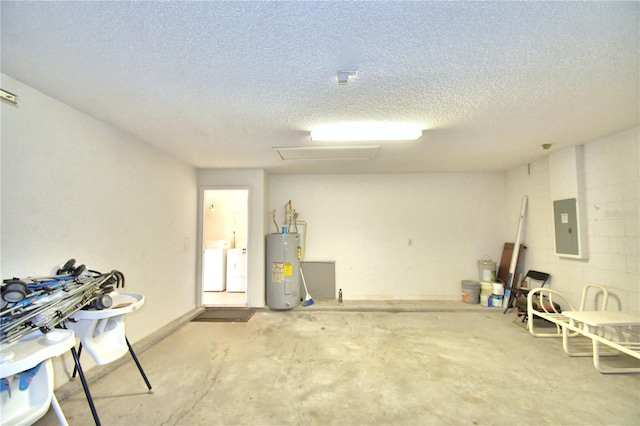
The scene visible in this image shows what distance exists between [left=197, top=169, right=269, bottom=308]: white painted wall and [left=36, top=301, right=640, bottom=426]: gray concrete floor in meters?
1.01

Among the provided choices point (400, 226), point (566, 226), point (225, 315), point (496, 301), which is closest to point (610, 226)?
point (566, 226)

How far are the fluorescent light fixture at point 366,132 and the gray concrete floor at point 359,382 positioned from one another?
8.08 feet

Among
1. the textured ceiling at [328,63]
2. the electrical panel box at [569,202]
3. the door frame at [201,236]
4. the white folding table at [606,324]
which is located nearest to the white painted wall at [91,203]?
the textured ceiling at [328,63]

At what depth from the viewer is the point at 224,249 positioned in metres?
6.07

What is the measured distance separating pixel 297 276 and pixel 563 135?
13.7 feet

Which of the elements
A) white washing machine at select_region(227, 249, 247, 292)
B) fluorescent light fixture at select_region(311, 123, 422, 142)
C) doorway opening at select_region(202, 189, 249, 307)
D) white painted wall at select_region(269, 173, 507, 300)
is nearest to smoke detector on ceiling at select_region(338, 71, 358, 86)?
fluorescent light fixture at select_region(311, 123, 422, 142)

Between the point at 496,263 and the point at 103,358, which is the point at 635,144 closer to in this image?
the point at 496,263

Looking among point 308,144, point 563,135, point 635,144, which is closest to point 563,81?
point 563,135

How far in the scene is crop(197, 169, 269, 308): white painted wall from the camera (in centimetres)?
470

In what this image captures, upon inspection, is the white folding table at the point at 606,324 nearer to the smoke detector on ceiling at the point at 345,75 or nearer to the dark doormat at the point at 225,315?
the smoke detector on ceiling at the point at 345,75

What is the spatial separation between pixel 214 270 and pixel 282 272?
2.15 meters

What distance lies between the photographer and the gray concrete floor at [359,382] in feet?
6.62

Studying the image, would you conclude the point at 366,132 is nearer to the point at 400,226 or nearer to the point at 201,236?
the point at 400,226

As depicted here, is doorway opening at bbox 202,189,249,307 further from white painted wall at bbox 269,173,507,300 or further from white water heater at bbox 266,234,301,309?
white painted wall at bbox 269,173,507,300
